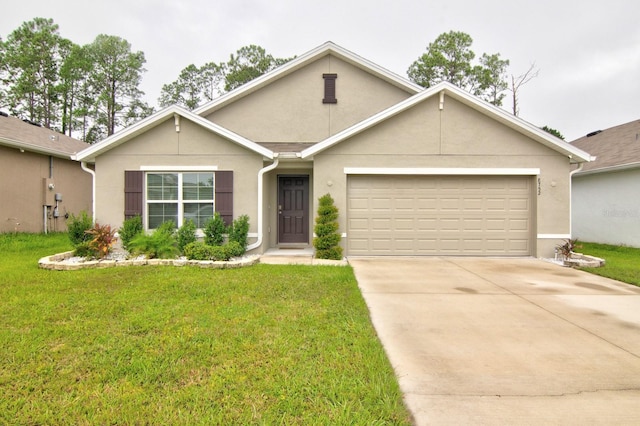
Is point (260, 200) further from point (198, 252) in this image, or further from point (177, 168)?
point (177, 168)

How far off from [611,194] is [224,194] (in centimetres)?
1246

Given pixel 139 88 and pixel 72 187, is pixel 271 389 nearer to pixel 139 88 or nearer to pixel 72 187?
pixel 72 187

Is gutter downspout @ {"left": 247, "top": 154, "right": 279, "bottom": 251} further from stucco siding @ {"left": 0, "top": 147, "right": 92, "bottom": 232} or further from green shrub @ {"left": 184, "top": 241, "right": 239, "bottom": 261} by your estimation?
stucco siding @ {"left": 0, "top": 147, "right": 92, "bottom": 232}

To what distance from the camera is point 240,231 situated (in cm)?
799

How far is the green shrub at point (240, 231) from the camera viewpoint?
7.95 m

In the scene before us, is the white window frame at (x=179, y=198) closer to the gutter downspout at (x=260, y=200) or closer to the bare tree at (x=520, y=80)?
the gutter downspout at (x=260, y=200)

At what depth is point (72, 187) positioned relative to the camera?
45.6 ft

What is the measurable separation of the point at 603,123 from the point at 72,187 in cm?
3177

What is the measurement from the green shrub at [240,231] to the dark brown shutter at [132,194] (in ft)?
8.04

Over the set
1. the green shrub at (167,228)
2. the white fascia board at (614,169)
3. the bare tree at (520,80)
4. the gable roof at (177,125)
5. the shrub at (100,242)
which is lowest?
the shrub at (100,242)

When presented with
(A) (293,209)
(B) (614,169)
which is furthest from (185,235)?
(B) (614,169)

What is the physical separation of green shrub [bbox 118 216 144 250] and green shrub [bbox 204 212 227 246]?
1584 mm

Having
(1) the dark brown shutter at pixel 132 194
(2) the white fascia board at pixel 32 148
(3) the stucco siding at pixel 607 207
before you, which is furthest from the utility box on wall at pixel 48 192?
(3) the stucco siding at pixel 607 207

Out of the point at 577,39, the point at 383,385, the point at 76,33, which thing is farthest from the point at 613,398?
the point at 76,33
